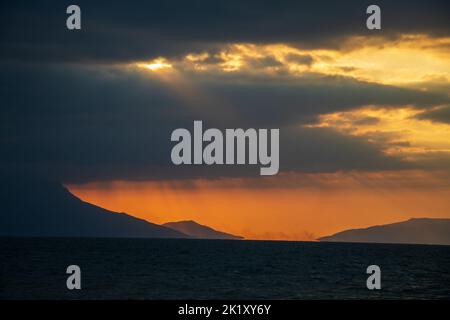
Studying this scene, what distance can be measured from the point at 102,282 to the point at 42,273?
1205cm

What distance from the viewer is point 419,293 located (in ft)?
184

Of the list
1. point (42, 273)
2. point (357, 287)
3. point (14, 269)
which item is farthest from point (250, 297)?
point (14, 269)

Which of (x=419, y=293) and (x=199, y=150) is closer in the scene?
(x=199, y=150)

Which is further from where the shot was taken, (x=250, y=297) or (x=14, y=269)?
(x=14, y=269)
